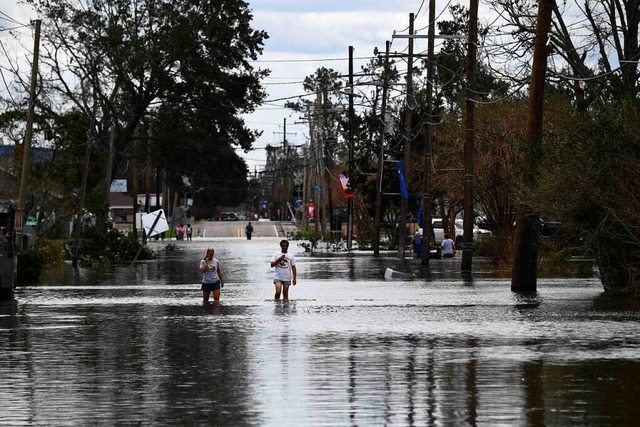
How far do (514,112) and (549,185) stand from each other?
1400 inches

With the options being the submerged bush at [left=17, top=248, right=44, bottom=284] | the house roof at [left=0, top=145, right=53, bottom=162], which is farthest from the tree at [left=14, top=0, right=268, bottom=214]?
the submerged bush at [left=17, top=248, right=44, bottom=284]

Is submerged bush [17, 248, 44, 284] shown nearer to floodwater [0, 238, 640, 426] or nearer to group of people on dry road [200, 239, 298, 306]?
floodwater [0, 238, 640, 426]

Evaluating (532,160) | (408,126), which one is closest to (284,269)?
(532,160)

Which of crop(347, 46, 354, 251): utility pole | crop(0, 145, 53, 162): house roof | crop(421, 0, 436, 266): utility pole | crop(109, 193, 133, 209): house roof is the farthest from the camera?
crop(109, 193, 133, 209): house roof

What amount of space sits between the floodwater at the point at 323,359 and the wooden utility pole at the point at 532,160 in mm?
796

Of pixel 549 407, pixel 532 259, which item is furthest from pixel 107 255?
pixel 549 407

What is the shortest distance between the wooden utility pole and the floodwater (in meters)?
0.80

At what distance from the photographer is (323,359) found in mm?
17266

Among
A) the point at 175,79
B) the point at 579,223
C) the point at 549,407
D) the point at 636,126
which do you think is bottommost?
the point at 549,407

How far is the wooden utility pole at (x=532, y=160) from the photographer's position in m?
33.1

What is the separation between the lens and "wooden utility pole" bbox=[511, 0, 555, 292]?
3309 cm

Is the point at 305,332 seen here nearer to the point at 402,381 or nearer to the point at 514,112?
the point at 402,381

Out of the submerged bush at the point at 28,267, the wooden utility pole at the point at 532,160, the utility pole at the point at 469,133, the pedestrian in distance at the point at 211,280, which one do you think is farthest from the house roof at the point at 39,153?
the pedestrian in distance at the point at 211,280

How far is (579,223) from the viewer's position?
103 ft
